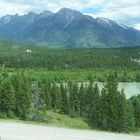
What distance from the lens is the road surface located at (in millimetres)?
23531

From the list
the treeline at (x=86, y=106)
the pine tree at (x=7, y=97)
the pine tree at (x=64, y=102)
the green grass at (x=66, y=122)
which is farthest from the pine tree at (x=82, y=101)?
the pine tree at (x=7, y=97)

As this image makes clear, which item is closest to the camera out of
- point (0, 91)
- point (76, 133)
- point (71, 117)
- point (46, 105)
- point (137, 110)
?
point (76, 133)

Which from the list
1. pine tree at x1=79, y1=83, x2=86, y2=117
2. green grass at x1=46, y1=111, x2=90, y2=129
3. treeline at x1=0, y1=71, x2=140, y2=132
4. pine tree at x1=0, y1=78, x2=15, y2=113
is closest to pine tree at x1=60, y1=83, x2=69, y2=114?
treeline at x1=0, y1=71, x2=140, y2=132

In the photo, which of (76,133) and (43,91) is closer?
(76,133)

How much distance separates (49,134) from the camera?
24.4 m

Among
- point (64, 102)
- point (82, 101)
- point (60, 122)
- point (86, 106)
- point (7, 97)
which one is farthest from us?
point (64, 102)

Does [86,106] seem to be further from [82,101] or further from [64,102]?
[64,102]

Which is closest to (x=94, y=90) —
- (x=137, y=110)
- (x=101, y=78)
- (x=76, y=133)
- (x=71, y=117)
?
(x=71, y=117)

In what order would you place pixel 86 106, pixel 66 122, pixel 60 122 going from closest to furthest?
pixel 60 122 → pixel 66 122 → pixel 86 106

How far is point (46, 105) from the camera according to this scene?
86500 mm

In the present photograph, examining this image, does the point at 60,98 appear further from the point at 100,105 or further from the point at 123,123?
the point at 123,123

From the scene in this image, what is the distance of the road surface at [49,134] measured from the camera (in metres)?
23.5

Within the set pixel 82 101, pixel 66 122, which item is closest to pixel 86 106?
pixel 82 101

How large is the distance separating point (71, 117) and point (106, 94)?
26708 millimetres
